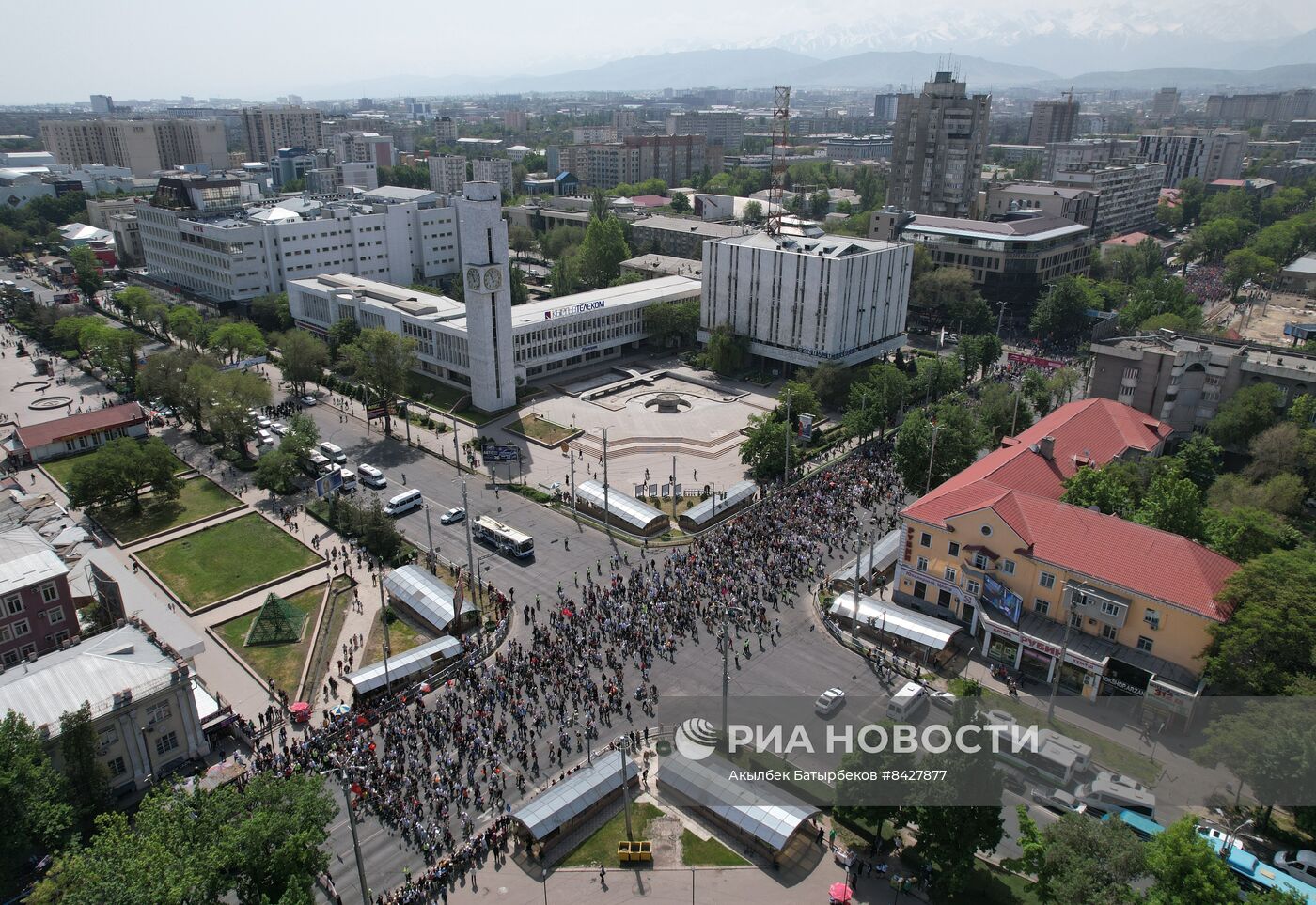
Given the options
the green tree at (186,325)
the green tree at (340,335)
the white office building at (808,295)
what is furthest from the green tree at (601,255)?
the green tree at (186,325)

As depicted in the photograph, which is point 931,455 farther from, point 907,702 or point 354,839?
point 354,839

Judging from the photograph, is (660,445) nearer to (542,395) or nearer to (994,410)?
(542,395)

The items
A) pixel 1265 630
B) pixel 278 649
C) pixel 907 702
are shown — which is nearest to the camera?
pixel 1265 630

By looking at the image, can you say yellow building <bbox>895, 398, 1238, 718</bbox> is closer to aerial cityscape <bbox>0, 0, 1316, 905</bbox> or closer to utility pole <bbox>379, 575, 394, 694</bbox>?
aerial cityscape <bbox>0, 0, 1316, 905</bbox>

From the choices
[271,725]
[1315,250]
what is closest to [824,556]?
[271,725]

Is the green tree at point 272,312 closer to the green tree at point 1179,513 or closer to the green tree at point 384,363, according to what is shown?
the green tree at point 384,363

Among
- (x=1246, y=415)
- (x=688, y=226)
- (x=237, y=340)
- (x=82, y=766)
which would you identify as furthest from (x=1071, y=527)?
(x=688, y=226)
